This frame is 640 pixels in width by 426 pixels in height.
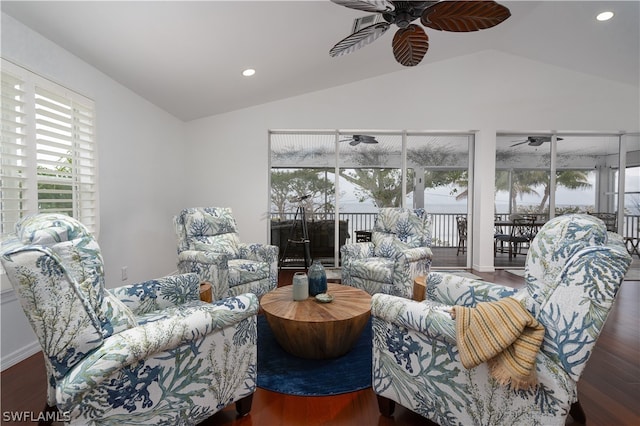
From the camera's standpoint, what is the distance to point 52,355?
0.99 metres

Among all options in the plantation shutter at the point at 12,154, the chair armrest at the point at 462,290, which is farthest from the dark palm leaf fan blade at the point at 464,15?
the plantation shutter at the point at 12,154

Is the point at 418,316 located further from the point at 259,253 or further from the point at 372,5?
the point at 259,253

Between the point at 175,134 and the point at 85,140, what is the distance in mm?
1743

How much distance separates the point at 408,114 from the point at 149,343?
4.55 metres

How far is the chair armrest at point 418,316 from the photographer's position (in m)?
1.19

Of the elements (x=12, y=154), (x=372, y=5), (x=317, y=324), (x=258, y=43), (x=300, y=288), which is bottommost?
(x=317, y=324)

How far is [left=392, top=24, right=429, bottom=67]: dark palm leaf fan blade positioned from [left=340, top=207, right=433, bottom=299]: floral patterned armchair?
1.69 meters

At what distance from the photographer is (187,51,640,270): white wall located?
4.56 m

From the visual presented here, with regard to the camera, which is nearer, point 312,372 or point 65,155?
point 312,372

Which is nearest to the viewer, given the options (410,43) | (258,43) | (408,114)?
(410,43)

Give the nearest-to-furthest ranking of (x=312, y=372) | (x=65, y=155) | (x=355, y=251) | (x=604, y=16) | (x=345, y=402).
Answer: (x=345, y=402) → (x=312, y=372) → (x=65, y=155) → (x=604, y=16) → (x=355, y=251)

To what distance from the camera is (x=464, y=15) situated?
1.82 metres

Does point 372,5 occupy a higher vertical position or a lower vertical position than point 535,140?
higher

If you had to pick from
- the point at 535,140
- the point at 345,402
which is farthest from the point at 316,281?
the point at 535,140
